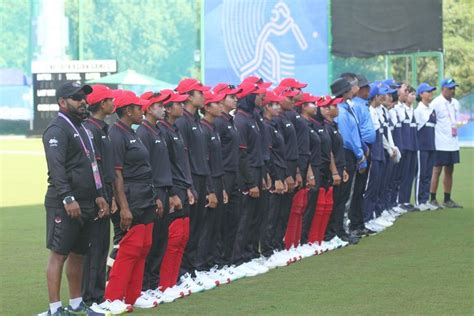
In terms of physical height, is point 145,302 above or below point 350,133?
below

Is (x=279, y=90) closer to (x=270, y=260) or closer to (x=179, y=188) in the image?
(x=270, y=260)

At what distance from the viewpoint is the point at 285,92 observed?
1384 cm

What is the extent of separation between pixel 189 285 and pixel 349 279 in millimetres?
1768

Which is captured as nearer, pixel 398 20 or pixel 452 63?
pixel 398 20

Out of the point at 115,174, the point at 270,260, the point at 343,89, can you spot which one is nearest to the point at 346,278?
the point at 270,260

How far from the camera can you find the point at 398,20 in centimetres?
2995

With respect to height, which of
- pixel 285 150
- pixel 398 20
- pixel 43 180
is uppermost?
pixel 398 20

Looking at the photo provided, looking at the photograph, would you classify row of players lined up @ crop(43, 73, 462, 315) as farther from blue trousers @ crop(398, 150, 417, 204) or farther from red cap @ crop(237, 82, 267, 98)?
blue trousers @ crop(398, 150, 417, 204)

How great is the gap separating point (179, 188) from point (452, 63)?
4919 cm

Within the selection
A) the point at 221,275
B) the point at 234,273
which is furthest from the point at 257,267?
the point at 221,275

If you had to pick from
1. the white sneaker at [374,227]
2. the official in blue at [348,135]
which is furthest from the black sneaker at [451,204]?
the official in blue at [348,135]

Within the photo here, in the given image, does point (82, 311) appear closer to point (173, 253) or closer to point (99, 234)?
point (99, 234)

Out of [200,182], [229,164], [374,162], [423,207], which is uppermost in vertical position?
[229,164]

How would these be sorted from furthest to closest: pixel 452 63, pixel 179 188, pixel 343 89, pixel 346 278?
pixel 452 63 < pixel 343 89 < pixel 346 278 < pixel 179 188
